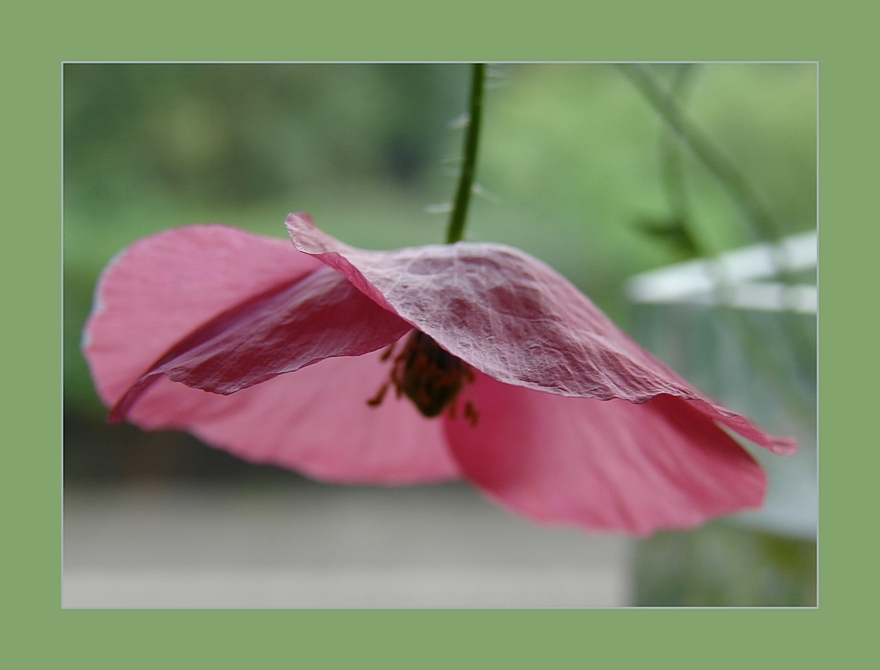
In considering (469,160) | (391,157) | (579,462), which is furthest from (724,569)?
(391,157)

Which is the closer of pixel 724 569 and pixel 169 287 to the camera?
pixel 169 287

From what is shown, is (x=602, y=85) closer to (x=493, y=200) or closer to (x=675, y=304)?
(x=675, y=304)

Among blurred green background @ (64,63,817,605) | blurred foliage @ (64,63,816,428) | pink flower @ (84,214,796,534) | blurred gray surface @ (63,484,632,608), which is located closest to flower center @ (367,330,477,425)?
pink flower @ (84,214,796,534)

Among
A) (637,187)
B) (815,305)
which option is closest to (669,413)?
(815,305)

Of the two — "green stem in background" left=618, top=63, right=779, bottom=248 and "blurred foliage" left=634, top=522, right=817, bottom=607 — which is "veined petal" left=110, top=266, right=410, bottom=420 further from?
"blurred foliage" left=634, top=522, right=817, bottom=607

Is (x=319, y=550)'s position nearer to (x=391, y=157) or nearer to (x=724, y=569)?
(x=391, y=157)

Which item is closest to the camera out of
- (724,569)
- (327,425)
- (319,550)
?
(327,425)

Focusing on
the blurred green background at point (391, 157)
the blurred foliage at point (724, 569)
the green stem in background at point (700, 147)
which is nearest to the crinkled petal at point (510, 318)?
the green stem in background at point (700, 147)
